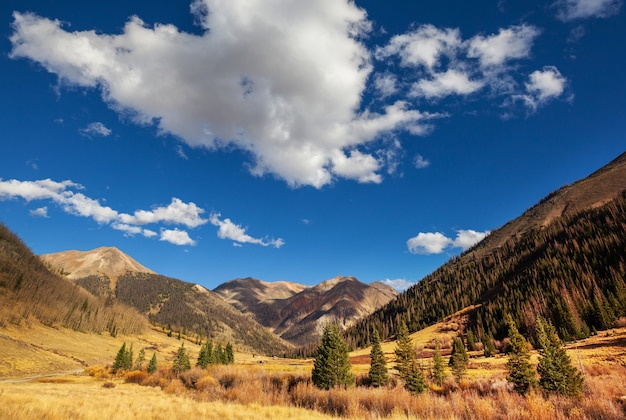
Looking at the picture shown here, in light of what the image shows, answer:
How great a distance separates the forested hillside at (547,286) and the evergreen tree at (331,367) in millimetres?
45415

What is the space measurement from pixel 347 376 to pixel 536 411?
70.6 ft

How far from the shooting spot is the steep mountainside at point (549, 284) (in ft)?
230

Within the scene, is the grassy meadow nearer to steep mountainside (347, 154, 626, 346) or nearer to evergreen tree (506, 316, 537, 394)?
evergreen tree (506, 316, 537, 394)

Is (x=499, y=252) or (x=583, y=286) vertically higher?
(x=499, y=252)

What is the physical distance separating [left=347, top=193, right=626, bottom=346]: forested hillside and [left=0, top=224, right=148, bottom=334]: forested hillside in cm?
14014

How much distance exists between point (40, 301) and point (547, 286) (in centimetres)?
20569

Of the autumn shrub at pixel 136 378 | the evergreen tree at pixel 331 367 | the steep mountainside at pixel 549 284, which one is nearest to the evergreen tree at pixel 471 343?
the steep mountainside at pixel 549 284

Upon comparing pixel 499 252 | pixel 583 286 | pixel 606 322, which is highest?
pixel 499 252

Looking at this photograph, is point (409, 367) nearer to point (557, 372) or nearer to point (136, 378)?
point (557, 372)

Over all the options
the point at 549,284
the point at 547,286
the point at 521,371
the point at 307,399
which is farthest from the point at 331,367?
the point at 547,286

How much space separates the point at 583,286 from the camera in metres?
89.2

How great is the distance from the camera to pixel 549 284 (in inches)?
3922

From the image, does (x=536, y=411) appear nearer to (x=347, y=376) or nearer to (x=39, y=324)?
(x=347, y=376)

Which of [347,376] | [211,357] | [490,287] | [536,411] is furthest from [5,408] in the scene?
[490,287]
